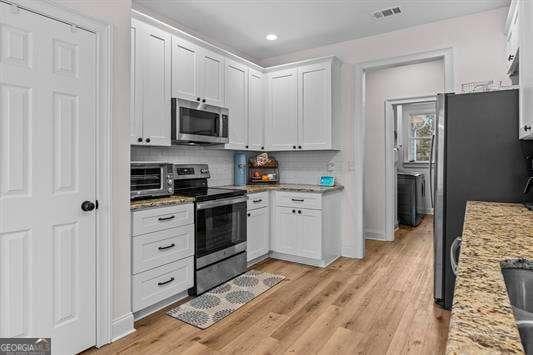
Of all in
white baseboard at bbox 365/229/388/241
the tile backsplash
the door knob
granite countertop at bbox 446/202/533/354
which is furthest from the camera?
white baseboard at bbox 365/229/388/241

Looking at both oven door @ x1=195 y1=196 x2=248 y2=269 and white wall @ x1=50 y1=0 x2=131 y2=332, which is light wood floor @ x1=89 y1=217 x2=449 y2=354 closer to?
white wall @ x1=50 y1=0 x2=131 y2=332

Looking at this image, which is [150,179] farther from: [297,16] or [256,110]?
[297,16]

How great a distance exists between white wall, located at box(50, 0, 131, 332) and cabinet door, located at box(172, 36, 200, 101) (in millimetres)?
811

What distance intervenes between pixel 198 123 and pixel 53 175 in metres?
1.61

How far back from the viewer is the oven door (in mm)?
2965

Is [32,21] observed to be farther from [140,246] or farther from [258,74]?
[258,74]

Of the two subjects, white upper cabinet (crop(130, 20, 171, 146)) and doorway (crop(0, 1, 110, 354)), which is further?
white upper cabinet (crop(130, 20, 171, 146))

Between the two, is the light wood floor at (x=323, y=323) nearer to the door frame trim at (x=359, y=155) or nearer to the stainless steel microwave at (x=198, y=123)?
the door frame trim at (x=359, y=155)

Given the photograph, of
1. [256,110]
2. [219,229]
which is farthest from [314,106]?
[219,229]

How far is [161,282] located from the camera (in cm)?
262

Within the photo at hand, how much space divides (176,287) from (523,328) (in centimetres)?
247

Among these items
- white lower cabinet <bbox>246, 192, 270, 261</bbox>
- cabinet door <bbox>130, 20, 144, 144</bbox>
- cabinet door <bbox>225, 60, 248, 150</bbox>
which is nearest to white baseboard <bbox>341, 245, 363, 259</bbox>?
white lower cabinet <bbox>246, 192, 270, 261</bbox>

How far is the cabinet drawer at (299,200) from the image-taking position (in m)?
3.75

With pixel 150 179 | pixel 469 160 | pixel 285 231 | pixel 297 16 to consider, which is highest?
pixel 297 16
